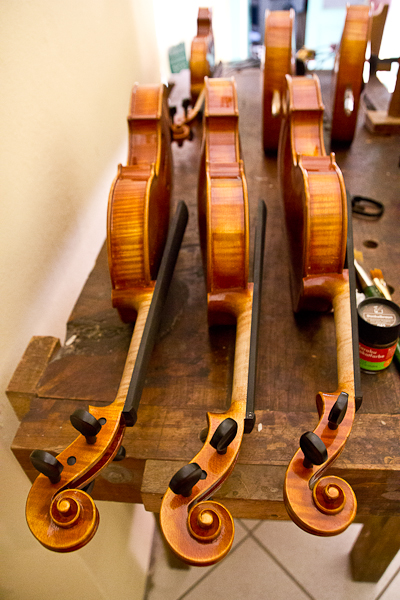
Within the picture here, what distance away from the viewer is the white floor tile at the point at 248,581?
3.82 ft

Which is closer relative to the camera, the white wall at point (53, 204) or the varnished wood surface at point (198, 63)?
the white wall at point (53, 204)

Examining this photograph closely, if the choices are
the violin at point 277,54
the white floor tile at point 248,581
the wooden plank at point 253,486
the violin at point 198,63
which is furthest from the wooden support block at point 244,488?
the violin at point 198,63

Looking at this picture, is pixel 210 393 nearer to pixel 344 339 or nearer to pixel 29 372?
pixel 344 339

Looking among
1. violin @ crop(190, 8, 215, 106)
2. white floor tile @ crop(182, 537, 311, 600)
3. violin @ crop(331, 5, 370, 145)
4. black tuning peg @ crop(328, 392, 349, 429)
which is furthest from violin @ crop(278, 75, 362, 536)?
white floor tile @ crop(182, 537, 311, 600)

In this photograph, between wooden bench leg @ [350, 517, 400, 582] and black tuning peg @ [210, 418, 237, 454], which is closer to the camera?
black tuning peg @ [210, 418, 237, 454]

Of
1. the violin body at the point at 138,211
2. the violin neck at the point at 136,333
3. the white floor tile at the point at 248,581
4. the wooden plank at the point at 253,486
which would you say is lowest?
the white floor tile at the point at 248,581

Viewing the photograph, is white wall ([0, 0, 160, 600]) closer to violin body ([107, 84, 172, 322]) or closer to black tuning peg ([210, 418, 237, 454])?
violin body ([107, 84, 172, 322])

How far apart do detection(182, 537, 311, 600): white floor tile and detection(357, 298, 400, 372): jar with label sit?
0.74 metres

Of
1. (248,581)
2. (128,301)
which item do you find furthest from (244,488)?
(248,581)

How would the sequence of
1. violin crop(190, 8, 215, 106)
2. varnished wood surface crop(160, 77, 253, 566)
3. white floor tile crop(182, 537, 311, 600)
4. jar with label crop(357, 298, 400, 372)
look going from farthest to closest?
1. violin crop(190, 8, 215, 106)
2. white floor tile crop(182, 537, 311, 600)
3. jar with label crop(357, 298, 400, 372)
4. varnished wood surface crop(160, 77, 253, 566)

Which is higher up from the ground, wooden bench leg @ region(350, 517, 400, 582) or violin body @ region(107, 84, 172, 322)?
violin body @ region(107, 84, 172, 322)

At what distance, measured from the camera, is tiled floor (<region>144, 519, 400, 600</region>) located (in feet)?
3.86

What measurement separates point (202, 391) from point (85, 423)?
0.31m

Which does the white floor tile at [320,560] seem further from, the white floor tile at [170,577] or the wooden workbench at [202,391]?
the wooden workbench at [202,391]
